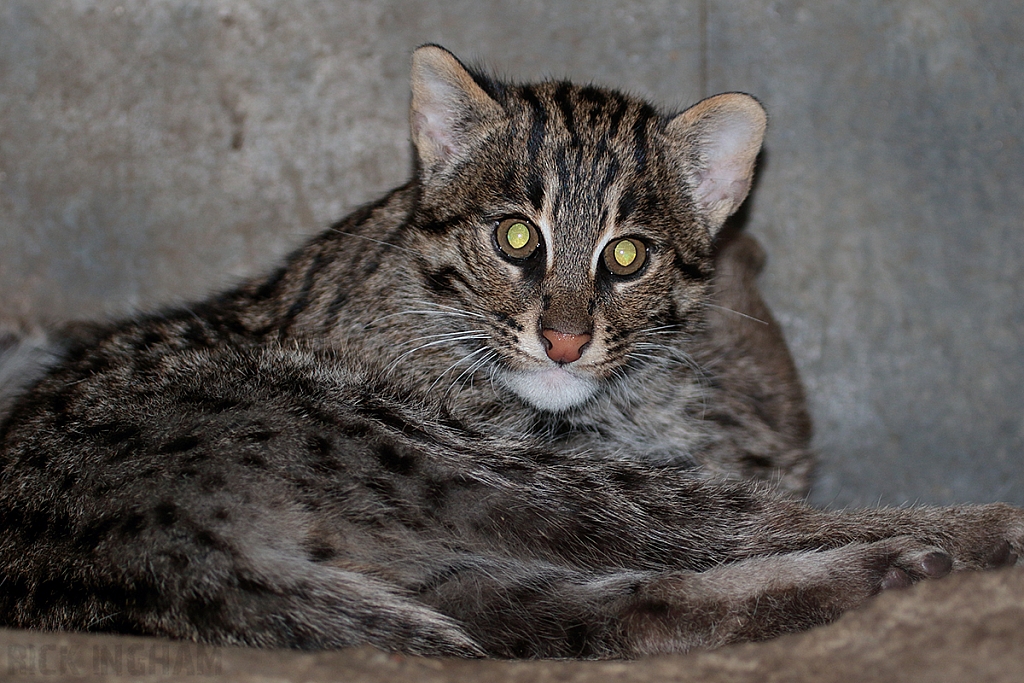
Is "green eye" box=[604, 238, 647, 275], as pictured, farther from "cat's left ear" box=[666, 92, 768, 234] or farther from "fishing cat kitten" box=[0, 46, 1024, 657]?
"cat's left ear" box=[666, 92, 768, 234]

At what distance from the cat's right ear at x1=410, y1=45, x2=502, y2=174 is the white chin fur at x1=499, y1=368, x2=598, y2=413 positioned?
1190 mm

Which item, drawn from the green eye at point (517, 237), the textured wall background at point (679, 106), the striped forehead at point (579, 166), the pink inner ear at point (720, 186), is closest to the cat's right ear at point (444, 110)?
the striped forehead at point (579, 166)

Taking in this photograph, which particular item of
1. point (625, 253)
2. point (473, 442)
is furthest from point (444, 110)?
point (473, 442)

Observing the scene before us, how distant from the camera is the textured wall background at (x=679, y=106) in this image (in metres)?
5.85

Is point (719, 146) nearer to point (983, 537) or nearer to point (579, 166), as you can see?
point (579, 166)

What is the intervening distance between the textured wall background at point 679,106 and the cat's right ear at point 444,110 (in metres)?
1.46

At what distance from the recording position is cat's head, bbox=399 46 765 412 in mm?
4215

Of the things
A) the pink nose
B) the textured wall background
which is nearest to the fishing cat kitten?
the pink nose

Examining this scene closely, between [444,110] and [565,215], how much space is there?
35.7 inches

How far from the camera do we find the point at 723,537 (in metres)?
3.96

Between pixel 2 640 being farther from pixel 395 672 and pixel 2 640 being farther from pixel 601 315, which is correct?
pixel 601 315

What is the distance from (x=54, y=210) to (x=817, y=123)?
4929mm

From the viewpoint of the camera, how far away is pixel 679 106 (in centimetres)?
603

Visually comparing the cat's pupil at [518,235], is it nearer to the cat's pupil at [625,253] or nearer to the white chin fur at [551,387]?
the cat's pupil at [625,253]
